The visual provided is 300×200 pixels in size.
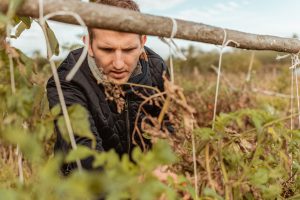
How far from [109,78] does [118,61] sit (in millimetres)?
126

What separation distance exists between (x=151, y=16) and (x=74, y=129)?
15.6 inches

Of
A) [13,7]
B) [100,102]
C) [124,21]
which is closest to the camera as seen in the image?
[13,7]

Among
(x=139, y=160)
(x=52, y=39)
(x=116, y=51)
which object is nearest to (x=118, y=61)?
(x=116, y=51)

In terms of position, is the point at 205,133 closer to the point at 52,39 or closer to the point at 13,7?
the point at 13,7

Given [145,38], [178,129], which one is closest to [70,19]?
[178,129]

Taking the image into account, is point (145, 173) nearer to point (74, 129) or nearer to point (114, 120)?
point (74, 129)

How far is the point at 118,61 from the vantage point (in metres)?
1.79

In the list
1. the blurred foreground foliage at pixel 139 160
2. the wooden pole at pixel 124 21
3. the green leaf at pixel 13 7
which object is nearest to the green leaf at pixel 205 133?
the blurred foreground foliage at pixel 139 160

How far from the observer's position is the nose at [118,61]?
1.77 meters

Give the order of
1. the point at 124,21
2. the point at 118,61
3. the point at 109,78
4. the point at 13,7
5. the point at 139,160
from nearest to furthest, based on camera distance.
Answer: the point at 139,160, the point at 13,7, the point at 124,21, the point at 109,78, the point at 118,61

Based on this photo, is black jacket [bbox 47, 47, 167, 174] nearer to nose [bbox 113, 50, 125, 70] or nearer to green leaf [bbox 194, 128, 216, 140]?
nose [bbox 113, 50, 125, 70]

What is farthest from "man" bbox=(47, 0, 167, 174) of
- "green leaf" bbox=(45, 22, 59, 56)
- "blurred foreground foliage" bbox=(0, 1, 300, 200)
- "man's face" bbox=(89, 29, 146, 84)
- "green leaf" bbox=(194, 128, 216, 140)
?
"green leaf" bbox=(194, 128, 216, 140)

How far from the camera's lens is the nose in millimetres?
1769

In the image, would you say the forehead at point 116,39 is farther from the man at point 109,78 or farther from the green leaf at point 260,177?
the green leaf at point 260,177
